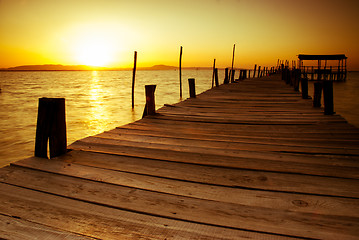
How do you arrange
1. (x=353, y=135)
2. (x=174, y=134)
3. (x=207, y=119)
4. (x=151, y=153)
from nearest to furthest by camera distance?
(x=151, y=153), (x=353, y=135), (x=174, y=134), (x=207, y=119)

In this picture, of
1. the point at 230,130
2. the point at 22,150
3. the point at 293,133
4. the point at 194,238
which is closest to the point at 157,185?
the point at 194,238

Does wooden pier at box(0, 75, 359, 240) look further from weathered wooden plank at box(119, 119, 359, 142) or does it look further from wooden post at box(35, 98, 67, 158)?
wooden post at box(35, 98, 67, 158)

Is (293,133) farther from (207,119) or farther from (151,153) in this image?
(151,153)

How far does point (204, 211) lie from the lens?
5.57ft

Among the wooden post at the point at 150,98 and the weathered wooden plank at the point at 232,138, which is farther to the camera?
the wooden post at the point at 150,98

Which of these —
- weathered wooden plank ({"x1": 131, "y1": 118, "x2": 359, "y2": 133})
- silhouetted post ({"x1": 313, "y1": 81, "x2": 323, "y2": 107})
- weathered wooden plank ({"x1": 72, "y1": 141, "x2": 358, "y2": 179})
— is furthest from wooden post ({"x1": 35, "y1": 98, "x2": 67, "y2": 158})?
silhouetted post ({"x1": 313, "y1": 81, "x2": 323, "y2": 107})

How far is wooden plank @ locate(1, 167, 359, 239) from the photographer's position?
1.49 metres

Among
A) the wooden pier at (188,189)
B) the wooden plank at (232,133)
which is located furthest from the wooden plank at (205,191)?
the wooden plank at (232,133)

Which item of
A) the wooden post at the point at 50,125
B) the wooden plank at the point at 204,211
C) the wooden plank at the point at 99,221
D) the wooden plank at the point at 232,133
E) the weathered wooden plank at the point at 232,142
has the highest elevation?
the wooden post at the point at 50,125

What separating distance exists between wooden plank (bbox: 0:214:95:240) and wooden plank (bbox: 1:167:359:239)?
0.35 m

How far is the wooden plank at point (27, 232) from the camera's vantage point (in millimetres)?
1438

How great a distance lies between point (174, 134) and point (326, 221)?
254 centimetres

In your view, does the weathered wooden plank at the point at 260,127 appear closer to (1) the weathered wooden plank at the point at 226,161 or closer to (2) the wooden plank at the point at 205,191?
(1) the weathered wooden plank at the point at 226,161

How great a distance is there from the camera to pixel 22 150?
26.1 ft
